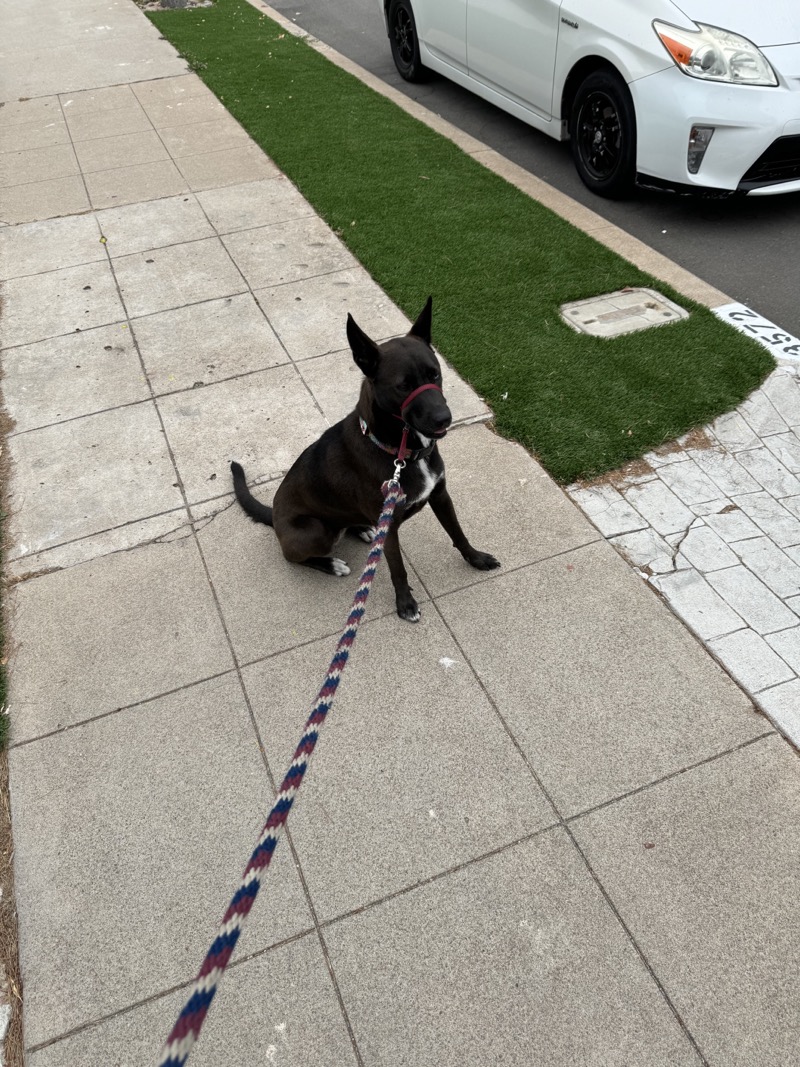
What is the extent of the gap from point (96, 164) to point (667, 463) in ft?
24.0

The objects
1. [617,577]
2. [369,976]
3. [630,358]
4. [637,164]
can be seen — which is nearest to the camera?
[369,976]

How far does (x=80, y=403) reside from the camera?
510cm

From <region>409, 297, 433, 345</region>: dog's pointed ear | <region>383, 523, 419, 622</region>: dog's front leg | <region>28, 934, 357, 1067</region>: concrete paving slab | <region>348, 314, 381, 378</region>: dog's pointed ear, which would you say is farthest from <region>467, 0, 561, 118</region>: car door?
<region>28, 934, 357, 1067</region>: concrete paving slab

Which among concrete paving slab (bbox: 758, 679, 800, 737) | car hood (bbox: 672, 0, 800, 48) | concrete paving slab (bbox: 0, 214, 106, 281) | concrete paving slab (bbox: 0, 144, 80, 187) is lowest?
concrete paving slab (bbox: 758, 679, 800, 737)

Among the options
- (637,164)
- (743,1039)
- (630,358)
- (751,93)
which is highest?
(751,93)

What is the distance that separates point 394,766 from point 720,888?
4.16ft

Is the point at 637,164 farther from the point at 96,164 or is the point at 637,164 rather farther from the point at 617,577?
the point at 96,164

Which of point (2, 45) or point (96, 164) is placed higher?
point (2, 45)

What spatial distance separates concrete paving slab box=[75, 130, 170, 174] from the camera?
826 centimetres

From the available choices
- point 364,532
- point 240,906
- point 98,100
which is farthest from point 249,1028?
point 98,100

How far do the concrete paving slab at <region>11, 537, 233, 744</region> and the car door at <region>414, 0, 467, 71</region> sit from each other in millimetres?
7107

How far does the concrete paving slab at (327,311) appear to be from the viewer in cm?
550

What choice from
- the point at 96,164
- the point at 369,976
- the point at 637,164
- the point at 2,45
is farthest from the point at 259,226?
the point at 2,45

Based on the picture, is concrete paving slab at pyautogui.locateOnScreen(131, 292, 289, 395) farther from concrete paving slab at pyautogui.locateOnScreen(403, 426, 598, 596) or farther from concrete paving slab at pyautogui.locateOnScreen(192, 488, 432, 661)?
concrete paving slab at pyautogui.locateOnScreen(403, 426, 598, 596)
